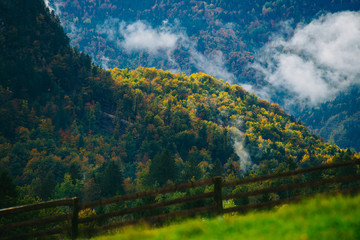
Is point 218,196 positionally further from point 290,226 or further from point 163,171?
point 163,171

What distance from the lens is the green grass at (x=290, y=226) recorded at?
7430 millimetres

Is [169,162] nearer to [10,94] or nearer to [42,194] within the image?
[42,194]

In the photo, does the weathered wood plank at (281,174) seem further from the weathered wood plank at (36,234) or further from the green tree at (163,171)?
the green tree at (163,171)

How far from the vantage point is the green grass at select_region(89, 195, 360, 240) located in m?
7.43

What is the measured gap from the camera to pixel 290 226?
7961 millimetres

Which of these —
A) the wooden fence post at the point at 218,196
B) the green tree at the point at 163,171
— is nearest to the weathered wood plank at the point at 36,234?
the wooden fence post at the point at 218,196

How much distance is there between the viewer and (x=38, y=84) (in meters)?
177

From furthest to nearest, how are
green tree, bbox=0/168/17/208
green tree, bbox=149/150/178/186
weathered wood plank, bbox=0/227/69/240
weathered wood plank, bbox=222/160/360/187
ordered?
green tree, bbox=149/150/178/186, green tree, bbox=0/168/17/208, weathered wood plank, bbox=222/160/360/187, weathered wood plank, bbox=0/227/69/240

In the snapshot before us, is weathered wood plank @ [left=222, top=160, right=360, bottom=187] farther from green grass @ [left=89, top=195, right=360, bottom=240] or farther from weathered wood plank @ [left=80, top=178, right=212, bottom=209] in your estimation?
green grass @ [left=89, top=195, right=360, bottom=240]

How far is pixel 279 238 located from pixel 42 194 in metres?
105

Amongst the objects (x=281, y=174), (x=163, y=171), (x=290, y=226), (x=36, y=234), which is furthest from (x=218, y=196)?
(x=163, y=171)

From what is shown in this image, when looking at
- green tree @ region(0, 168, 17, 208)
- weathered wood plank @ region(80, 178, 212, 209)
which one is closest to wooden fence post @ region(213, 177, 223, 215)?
weathered wood plank @ region(80, 178, 212, 209)

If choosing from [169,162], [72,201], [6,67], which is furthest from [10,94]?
[72,201]

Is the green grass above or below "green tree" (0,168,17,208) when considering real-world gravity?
below
